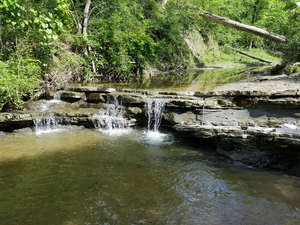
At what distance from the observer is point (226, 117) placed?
5.81 m

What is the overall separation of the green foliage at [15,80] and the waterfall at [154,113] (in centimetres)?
397

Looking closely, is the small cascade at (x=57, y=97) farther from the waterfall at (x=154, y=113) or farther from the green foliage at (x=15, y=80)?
the waterfall at (x=154, y=113)

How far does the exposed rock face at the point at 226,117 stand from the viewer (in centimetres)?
434

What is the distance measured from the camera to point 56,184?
3.66 metres

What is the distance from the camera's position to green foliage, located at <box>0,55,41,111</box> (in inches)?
226

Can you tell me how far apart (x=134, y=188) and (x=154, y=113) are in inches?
136

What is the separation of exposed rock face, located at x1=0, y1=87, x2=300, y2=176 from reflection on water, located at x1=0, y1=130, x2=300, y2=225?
0.49 m

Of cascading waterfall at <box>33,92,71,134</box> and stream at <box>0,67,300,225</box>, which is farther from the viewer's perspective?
cascading waterfall at <box>33,92,71,134</box>

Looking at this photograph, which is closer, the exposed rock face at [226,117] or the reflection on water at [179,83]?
the exposed rock face at [226,117]

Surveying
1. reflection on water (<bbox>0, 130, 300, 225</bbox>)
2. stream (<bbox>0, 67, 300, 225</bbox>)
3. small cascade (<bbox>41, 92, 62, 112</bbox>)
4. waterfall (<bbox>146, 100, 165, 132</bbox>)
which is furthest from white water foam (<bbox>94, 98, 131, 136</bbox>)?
small cascade (<bbox>41, 92, 62, 112</bbox>)

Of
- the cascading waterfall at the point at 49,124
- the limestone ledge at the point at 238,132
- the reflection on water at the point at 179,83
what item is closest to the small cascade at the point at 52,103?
the cascading waterfall at the point at 49,124

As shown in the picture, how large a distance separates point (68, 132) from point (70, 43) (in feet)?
18.9

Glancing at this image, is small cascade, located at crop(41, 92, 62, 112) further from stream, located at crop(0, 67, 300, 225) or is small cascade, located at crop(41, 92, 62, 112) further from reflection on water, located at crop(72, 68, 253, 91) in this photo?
reflection on water, located at crop(72, 68, 253, 91)

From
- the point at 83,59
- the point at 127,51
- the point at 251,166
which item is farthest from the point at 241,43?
the point at 251,166
